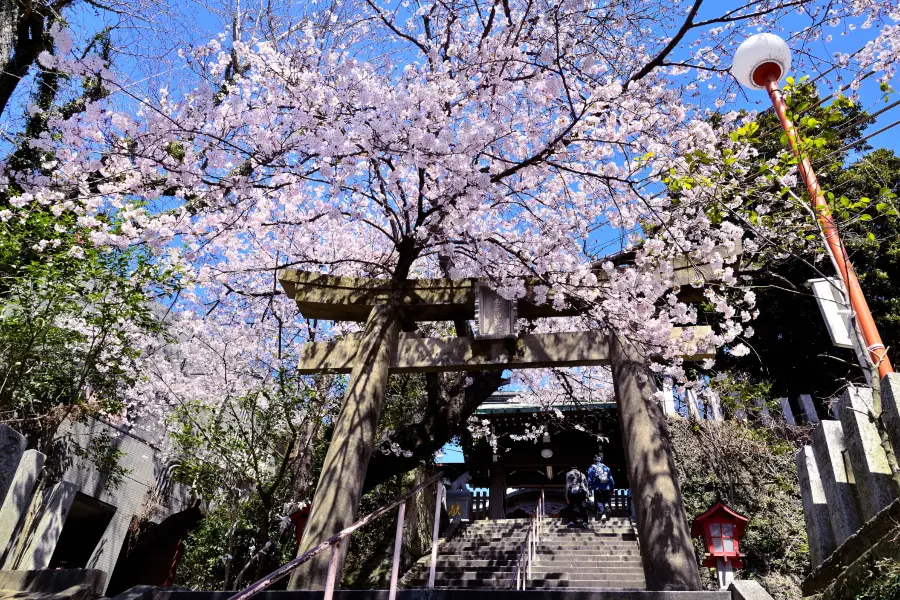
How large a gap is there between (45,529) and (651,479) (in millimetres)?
8056

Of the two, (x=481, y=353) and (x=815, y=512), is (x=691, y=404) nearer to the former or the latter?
(x=481, y=353)

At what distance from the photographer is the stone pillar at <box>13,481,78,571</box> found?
25.6ft

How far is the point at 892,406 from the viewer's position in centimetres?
358

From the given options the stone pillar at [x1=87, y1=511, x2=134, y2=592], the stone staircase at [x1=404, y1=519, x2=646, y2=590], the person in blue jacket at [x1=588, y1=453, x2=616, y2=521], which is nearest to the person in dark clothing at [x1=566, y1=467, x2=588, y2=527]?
the stone staircase at [x1=404, y1=519, x2=646, y2=590]

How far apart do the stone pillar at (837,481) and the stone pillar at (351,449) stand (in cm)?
385

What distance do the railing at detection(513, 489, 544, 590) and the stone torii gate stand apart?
9.98 feet

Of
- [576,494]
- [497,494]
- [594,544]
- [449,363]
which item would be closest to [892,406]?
[449,363]

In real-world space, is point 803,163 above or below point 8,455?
above

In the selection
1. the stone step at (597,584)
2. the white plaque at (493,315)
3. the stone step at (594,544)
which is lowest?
the stone step at (597,584)

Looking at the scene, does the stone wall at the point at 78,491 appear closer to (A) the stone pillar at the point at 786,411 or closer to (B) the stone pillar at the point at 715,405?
(B) the stone pillar at the point at 715,405

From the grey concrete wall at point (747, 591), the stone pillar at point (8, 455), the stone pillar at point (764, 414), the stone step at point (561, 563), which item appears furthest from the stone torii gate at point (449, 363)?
the stone pillar at point (764, 414)

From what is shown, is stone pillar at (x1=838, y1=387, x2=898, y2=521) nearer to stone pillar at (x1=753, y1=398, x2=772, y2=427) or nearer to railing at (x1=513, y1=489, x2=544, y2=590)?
railing at (x1=513, y1=489, x2=544, y2=590)

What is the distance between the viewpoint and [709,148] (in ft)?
20.7

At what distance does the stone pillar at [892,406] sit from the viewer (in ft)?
11.5
